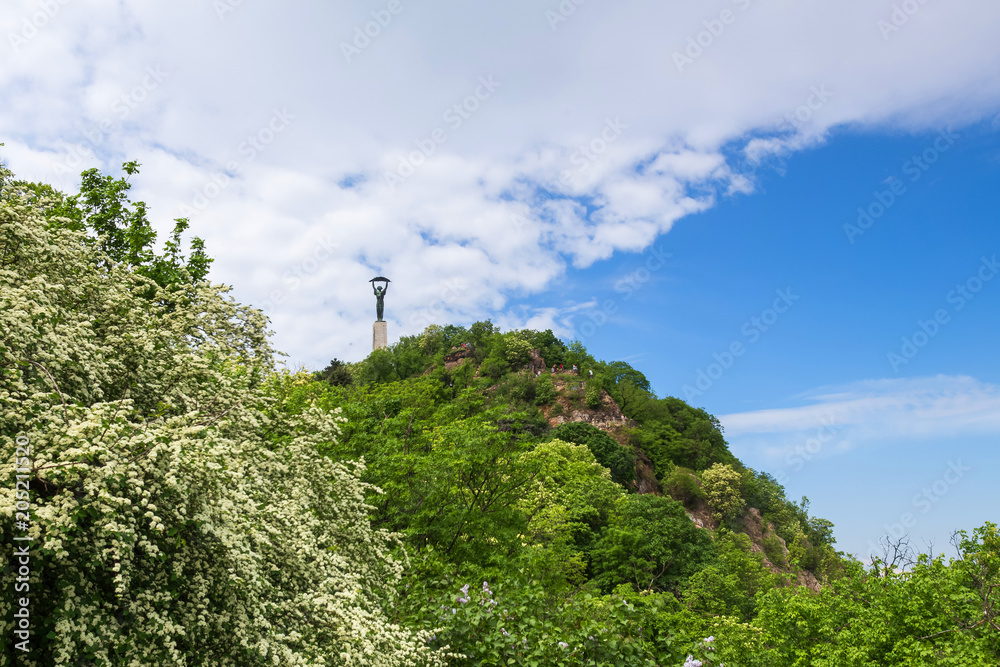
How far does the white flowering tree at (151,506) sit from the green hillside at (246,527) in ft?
0.11

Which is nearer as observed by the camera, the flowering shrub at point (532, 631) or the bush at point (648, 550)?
the flowering shrub at point (532, 631)

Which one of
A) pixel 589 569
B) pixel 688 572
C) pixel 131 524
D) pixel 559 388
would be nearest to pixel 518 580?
pixel 131 524

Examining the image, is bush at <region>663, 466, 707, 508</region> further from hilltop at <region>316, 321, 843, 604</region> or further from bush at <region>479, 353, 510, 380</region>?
bush at <region>479, 353, 510, 380</region>

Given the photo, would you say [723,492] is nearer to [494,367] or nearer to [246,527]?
[494,367]

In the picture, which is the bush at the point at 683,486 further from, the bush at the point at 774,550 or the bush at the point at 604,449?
the bush at the point at 774,550

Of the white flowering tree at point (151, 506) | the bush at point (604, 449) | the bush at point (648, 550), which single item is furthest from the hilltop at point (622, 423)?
the white flowering tree at point (151, 506)

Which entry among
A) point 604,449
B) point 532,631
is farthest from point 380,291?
point 532,631

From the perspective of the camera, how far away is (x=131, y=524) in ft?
18.8

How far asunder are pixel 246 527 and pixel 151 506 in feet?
4.77

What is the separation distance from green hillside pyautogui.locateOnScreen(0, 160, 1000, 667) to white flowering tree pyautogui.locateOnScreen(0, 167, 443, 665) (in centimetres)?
3

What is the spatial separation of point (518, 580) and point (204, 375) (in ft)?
23.1

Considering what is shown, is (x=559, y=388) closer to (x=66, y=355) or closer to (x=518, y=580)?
(x=518, y=580)

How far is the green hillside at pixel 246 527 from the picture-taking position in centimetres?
565

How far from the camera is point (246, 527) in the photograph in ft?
21.7
